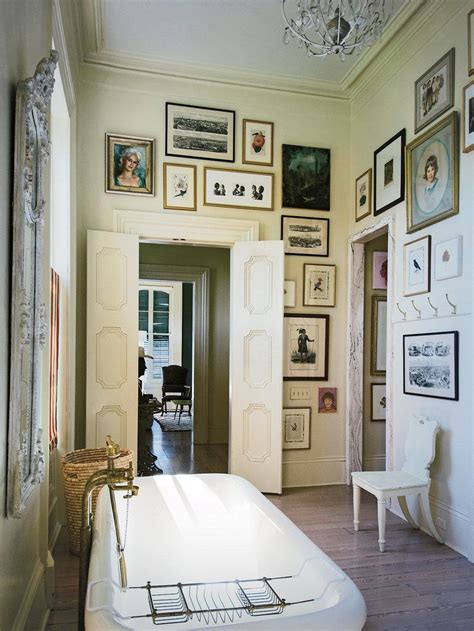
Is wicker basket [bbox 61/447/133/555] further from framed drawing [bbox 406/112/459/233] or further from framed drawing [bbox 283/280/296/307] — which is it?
framed drawing [bbox 406/112/459/233]

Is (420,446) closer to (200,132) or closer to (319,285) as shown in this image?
(319,285)

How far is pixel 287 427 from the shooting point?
482cm

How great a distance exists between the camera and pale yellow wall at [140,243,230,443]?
6965mm

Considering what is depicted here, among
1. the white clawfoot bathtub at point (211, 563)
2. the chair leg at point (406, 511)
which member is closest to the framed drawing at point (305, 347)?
the chair leg at point (406, 511)

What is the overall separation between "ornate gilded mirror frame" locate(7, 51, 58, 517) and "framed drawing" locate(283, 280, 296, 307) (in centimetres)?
296

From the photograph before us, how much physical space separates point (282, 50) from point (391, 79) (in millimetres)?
965

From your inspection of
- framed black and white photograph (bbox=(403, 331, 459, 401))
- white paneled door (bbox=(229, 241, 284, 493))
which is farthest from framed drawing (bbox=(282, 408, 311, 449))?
framed black and white photograph (bbox=(403, 331, 459, 401))

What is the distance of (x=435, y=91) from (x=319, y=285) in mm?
1937

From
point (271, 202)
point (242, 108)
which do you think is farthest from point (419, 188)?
point (242, 108)

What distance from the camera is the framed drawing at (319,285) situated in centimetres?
488

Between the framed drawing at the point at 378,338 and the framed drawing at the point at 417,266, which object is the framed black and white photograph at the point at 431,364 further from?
the framed drawing at the point at 378,338

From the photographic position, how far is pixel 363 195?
187 inches

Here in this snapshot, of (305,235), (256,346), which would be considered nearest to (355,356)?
(256,346)

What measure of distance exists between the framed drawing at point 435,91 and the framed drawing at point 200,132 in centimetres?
169
